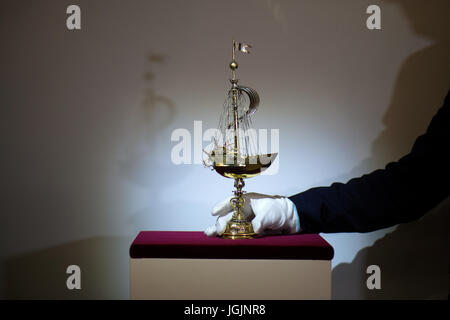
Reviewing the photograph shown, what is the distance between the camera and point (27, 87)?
5.38 ft

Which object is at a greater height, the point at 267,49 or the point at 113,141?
the point at 267,49

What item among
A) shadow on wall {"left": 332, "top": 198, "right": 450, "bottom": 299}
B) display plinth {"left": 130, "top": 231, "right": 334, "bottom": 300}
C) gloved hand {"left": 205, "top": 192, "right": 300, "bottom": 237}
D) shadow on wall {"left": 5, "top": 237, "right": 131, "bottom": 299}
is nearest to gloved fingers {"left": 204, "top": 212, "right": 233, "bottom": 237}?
gloved hand {"left": 205, "top": 192, "right": 300, "bottom": 237}

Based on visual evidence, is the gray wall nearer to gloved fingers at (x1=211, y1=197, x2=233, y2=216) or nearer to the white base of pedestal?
gloved fingers at (x1=211, y1=197, x2=233, y2=216)

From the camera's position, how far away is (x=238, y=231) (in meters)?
1.20

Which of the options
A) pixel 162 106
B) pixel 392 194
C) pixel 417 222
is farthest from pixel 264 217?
pixel 417 222

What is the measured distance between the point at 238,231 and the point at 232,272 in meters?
0.14

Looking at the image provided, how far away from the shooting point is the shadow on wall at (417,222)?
1653 mm

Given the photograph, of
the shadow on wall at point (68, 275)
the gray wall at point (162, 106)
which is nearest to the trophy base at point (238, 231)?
the gray wall at point (162, 106)

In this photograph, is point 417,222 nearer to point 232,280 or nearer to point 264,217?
point 264,217

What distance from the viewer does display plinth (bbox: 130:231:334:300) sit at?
1095mm

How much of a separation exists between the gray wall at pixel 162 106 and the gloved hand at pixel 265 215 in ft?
1.30

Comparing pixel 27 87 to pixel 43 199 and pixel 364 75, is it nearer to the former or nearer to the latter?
pixel 43 199

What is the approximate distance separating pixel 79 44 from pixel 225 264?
101 cm
